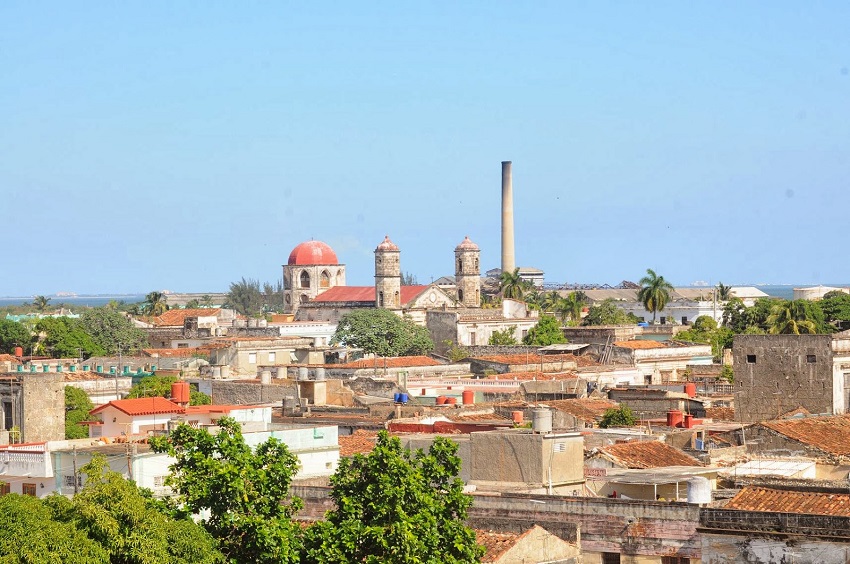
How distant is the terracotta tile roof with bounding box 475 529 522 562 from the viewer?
84.0ft

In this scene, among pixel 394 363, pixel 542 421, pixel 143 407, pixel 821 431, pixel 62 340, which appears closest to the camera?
pixel 542 421

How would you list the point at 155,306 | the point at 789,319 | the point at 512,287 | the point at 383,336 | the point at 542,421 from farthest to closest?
the point at 155,306
the point at 512,287
the point at 383,336
the point at 789,319
the point at 542,421

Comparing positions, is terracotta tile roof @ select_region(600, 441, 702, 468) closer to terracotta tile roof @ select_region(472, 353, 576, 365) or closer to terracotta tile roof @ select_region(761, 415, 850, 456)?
terracotta tile roof @ select_region(761, 415, 850, 456)

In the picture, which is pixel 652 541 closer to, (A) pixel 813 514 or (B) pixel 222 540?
(A) pixel 813 514

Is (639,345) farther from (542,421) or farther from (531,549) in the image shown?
(531,549)

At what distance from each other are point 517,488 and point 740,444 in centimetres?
939

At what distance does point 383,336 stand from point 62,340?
21673 mm

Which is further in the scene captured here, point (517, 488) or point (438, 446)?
point (517, 488)

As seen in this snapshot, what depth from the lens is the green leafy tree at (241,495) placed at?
2320 cm

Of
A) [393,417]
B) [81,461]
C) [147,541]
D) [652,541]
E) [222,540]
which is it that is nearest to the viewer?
[147,541]

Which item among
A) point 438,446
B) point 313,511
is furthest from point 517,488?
point 438,446

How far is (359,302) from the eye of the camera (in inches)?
6019

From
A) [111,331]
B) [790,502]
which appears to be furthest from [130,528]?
[111,331]

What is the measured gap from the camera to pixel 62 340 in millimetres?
108562
